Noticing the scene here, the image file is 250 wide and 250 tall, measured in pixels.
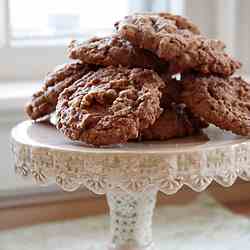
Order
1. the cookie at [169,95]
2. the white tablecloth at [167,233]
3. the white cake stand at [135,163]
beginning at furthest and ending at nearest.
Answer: the white tablecloth at [167,233]
the cookie at [169,95]
the white cake stand at [135,163]

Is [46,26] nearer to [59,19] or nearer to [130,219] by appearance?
[59,19]

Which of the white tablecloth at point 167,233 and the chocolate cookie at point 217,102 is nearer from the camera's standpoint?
the chocolate cookie at point 217,102

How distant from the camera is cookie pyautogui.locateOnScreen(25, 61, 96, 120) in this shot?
38.8 inches

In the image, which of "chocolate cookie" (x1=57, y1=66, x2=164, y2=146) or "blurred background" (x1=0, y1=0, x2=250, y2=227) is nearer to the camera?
"chocolate cookie" (x1=57, y1=66, x2=164, y2=146)

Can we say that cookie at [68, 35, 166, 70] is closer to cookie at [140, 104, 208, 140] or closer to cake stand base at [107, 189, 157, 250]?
cookie at [140, 104, 208, 140]

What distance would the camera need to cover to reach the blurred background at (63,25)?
1.57 meters

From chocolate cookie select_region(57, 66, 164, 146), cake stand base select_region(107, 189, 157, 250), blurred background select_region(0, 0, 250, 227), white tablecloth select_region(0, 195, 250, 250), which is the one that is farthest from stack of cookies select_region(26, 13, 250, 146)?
blurred background select_region(0, 0, 250, 227)

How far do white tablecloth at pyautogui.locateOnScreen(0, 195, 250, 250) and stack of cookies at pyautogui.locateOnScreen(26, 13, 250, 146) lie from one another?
0.42 meters

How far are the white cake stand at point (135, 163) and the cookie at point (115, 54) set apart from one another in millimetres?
124

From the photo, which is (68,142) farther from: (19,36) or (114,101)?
(19,36)

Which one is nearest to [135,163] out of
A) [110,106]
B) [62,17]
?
[110,106]

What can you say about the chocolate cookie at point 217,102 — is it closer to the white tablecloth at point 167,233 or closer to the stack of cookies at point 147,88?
the stack of cookies at point 147,88

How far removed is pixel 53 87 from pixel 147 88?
181 mm

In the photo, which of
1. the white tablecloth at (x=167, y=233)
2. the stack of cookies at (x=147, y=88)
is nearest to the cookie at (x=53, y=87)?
the stack of cookies at (x=147, y=88)
